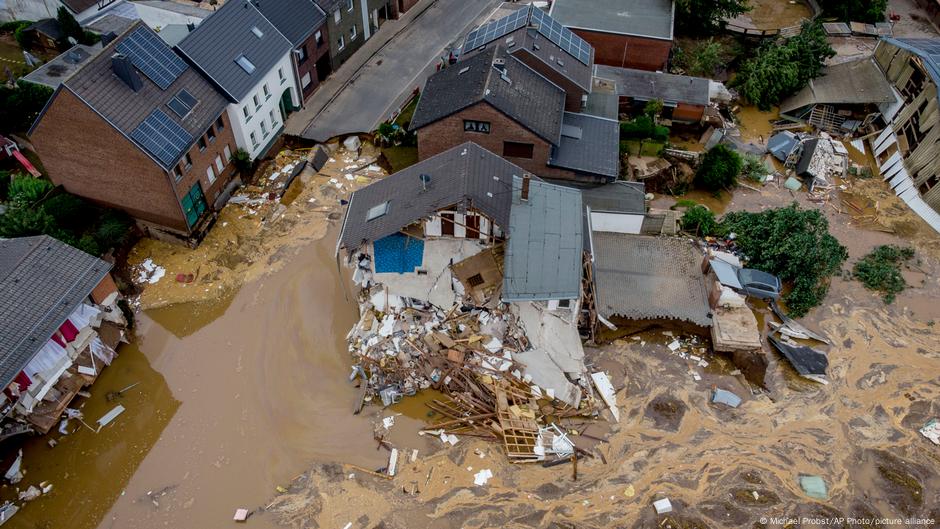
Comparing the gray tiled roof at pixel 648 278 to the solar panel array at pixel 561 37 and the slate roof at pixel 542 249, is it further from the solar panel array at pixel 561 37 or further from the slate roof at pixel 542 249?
the solar panel array at pixel 561 37

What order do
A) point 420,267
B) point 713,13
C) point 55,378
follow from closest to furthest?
point 55,378 → point 420,267 → point 713,13

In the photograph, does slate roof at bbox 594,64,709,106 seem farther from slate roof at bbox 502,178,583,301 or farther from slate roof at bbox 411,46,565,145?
slate roof at bbox 502,178,583,301

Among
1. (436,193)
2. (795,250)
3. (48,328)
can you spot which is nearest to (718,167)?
(795,250)

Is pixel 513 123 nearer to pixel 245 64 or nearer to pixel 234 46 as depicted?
pixel 245 64

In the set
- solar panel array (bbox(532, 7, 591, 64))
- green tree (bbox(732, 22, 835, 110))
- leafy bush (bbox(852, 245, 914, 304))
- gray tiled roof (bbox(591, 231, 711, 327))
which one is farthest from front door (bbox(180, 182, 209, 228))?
green tree (bbox(732, 22, 835, 110))

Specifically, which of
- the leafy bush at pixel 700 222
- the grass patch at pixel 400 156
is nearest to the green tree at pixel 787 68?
the leafy bush at pixel 700 222

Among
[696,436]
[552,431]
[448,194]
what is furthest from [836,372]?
[448,194]

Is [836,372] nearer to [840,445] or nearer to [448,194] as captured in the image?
[840,445]
